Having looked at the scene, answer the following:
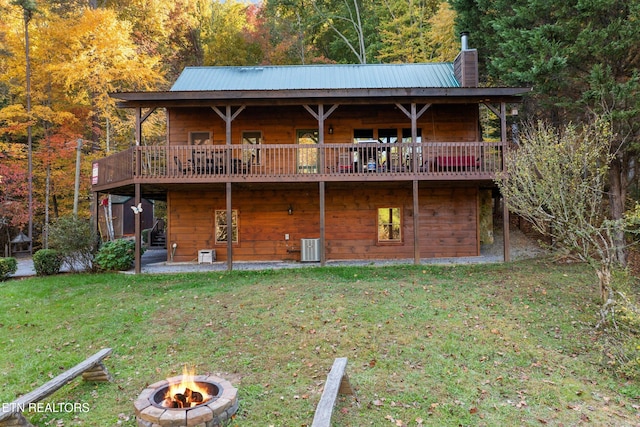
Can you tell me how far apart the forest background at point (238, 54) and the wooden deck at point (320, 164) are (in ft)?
10.2

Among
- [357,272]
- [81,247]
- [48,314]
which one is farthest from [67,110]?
[357,272]

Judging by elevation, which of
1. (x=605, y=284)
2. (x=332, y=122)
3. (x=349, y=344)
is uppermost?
(x=332, y=122)

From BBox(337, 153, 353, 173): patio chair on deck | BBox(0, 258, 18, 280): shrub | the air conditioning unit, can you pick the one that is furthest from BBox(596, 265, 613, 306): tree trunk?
BBox(0, 258, 18, 280): shrub

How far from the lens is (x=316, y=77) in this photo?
52.4 ft

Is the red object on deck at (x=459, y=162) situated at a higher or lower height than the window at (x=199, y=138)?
lower

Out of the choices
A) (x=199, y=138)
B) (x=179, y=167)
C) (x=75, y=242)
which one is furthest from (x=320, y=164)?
(x=75, y=242)

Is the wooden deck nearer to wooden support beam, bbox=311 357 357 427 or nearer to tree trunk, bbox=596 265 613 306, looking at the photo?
tree trunk, bbox=596 265 613 306

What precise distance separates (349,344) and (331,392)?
7.72 ft

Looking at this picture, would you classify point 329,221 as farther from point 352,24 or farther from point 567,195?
point 352,24

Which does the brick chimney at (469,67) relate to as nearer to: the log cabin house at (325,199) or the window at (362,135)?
the log cabin house at (325,199)

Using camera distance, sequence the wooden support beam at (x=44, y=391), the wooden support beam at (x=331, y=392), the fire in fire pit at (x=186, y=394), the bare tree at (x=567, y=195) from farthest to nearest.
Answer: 1. the bare tree at (x=567, y=195)
2. the fire in fire pit at (x=186, y=394)
3. the wooden support beam at (x=44, y=391)
4. the wooden support beam at (x=331, y=392)

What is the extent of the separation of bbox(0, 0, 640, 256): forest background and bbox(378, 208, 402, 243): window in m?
6.07

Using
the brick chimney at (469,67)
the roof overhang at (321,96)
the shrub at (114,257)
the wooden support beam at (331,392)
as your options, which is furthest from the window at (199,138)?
the wooden support beam at (331,392)

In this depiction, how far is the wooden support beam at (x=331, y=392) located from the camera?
3.56 meters
